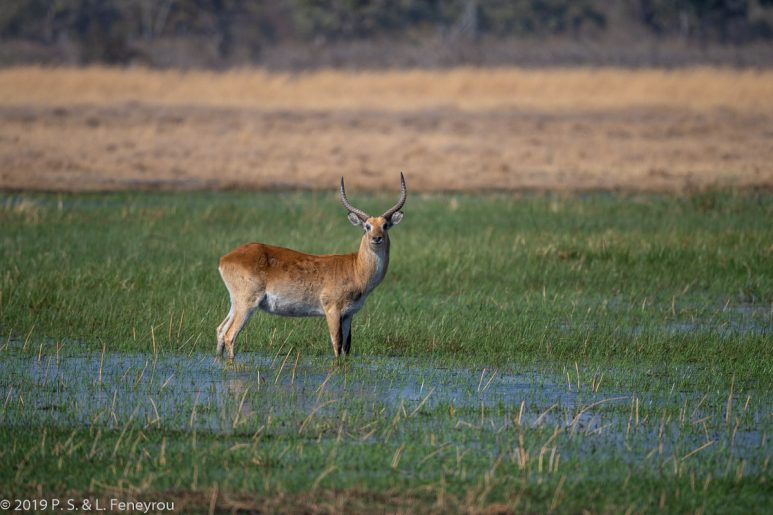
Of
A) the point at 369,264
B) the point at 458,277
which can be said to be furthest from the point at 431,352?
the point at 458,277

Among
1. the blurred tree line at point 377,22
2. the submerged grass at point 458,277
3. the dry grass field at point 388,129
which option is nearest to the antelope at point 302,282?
the submerged grass at point 458,277

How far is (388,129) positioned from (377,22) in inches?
985

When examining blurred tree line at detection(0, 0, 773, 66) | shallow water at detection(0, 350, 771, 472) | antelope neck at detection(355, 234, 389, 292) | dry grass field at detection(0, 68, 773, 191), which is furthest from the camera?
blurred tree line at detection(0, 0, 773, 66)

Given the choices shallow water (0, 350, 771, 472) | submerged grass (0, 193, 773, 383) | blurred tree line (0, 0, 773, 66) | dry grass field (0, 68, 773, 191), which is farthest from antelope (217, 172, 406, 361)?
blurred tree line (0, 0, 773, 66)

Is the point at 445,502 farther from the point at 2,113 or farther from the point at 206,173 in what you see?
the point at 2,113

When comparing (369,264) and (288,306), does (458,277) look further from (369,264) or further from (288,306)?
(288,306)

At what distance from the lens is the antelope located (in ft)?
34.6

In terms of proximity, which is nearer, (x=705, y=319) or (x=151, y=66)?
(x=705, y=319)

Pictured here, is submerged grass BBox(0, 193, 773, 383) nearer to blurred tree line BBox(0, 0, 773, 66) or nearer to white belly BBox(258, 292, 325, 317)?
white belly BBox(258, 292, 325, 317)

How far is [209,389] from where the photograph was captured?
31.5ft

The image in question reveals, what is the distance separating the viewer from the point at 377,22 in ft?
177

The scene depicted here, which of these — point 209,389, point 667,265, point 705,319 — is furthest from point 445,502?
point 667,265

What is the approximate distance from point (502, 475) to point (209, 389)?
2936 mm

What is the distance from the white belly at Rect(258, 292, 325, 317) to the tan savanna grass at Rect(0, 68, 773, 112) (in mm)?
22447
